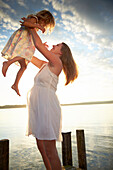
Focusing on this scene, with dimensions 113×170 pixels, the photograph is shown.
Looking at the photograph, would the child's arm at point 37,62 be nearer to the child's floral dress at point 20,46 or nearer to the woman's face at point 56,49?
the woman's face at point 56,49

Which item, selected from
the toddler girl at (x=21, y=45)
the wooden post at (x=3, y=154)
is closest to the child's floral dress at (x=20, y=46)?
the toddler girl at (x=21, y=45)

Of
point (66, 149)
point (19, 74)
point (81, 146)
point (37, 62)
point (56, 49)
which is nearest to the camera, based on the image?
point (56, 49)

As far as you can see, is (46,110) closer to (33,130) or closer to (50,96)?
(50,96)

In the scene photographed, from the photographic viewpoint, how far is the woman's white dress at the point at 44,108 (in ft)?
6.95

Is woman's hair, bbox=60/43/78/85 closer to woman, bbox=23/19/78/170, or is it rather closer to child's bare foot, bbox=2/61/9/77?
woman, bbox=23/19/78/170

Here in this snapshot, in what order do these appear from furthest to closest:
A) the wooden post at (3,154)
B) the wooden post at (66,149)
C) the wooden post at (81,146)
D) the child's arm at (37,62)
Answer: the wooden post at (81,146)
the wooden post at (66,149)
the child's arm at (37,62)
the wooden post at (3,154)

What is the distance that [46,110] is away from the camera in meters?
2.17

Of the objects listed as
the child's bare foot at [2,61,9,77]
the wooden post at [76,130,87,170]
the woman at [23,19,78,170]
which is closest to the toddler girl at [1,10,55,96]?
the child's bare foot at [2,61,9,77]

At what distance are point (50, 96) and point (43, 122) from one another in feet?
1.36

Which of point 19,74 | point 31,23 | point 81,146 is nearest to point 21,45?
point 31,23

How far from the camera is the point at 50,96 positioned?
2.26 m

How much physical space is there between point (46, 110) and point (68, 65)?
0.94 m

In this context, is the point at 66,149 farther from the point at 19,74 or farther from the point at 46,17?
the point at 46,17

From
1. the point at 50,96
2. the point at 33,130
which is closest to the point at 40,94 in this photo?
the point at 50,96
